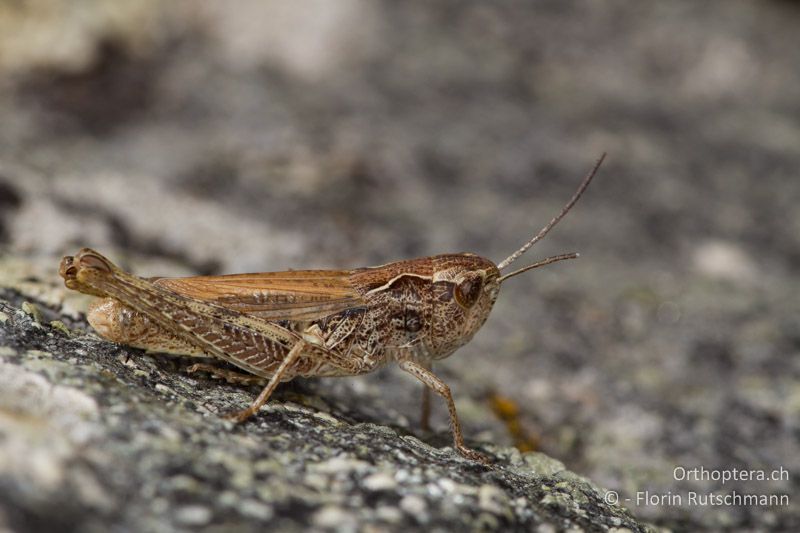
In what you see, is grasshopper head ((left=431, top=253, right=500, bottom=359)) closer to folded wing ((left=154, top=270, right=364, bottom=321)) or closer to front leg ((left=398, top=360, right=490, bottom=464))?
front leg ((left=398, top=360, right=490, bottom=464))

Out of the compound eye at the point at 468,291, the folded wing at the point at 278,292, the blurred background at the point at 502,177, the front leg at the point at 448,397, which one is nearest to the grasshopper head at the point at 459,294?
the compound eye at the point at 468,291

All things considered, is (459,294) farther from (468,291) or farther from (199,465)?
(199,465)

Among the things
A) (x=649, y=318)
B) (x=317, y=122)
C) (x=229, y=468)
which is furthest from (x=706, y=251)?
(x=229, y=468)

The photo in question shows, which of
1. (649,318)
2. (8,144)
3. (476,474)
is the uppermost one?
(8,144)

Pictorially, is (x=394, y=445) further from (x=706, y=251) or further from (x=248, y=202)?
(x=706, y=251)

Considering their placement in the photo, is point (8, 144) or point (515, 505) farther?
point (8, 144)

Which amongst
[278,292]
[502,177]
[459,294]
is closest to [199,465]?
[278,292]

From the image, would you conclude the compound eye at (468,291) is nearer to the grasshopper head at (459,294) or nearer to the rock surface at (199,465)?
the grasshopper head at (459,294)
